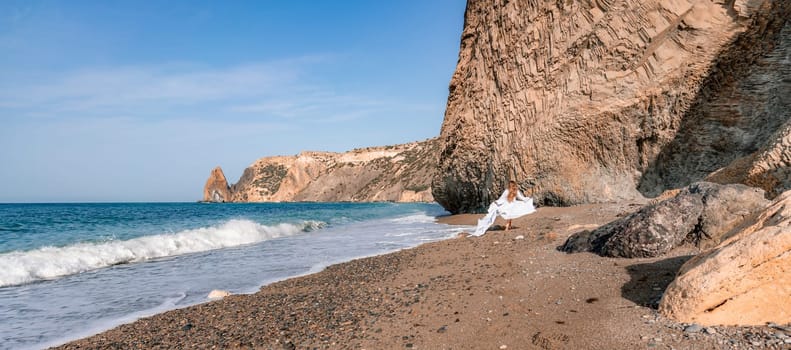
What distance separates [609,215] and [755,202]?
17.8 ft

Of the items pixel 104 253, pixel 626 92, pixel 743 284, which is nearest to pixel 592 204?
pixel 626 92

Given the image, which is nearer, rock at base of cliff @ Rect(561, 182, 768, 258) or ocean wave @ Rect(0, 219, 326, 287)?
rock at base of cliff @ Rect(561, 182, 768, 258)

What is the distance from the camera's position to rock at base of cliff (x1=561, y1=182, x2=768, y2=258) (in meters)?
4.86

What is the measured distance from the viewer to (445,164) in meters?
21.4

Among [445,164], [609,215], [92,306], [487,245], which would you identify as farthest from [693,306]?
[445,164]

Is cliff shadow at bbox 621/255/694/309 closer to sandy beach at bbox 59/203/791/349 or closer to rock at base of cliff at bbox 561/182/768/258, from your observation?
sandy beach at bbox 59/203/791/349

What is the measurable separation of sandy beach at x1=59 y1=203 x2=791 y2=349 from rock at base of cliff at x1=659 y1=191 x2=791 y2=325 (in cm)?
10

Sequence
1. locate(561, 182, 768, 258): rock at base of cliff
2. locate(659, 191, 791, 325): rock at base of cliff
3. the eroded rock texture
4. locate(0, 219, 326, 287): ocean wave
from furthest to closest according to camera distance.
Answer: the eroded rock texture
locate(0, 219, 326, 287): ocean wave
locate(561, 182, 768, 258): rock at base of cliff
locate(659, 191, 791, 325): rock at base of cliff

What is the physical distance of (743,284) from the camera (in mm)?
2867

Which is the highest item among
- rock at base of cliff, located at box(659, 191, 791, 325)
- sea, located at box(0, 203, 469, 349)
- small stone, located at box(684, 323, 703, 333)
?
rock at base of cliff, located at box(659, 191, 791, 325)

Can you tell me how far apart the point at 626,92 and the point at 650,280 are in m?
11.4

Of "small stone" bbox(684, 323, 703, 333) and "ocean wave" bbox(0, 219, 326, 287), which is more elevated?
"small stone" bbox(684, 323, 703, 333)

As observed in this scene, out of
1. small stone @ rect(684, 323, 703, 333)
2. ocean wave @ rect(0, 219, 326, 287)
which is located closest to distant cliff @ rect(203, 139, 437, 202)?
ocean wave @ rect(0, 219, 326, 287)

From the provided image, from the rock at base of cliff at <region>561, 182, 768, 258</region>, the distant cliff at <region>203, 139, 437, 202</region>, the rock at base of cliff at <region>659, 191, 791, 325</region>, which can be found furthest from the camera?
the distant cliff at <region>203, 139, 437, 202</region>
